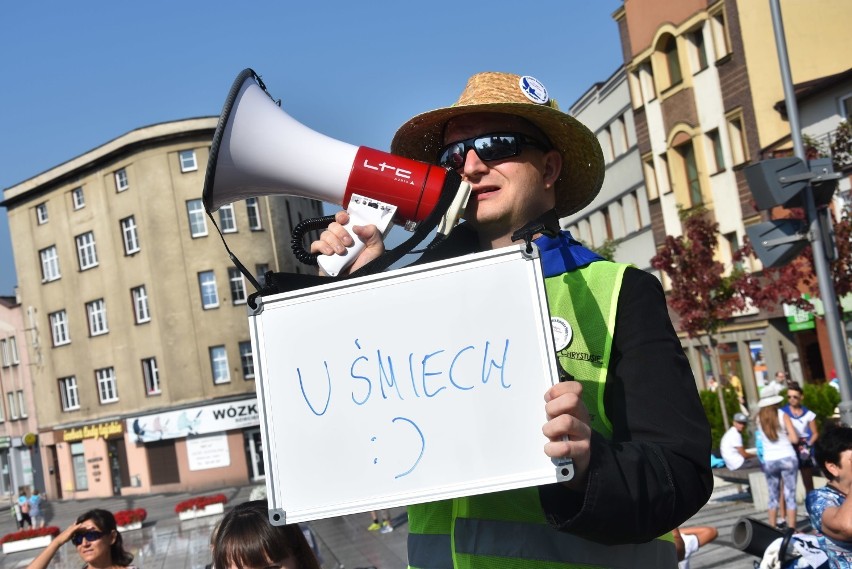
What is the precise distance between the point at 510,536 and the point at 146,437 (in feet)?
149

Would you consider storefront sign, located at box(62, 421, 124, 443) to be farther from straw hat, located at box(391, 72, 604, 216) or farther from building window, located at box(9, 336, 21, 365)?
straw hat, located at box(391, 72, 604, 216)

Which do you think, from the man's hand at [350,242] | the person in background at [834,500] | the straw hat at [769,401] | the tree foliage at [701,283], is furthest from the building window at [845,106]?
the man's hand at [350,242]

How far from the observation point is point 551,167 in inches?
96.3

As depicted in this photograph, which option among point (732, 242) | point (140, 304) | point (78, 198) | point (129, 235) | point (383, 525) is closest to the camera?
point (383, 525)

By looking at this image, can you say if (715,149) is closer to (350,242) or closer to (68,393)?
(350,242)

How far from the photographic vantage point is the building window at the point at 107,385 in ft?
158

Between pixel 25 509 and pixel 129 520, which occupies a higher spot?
pixel 25 509

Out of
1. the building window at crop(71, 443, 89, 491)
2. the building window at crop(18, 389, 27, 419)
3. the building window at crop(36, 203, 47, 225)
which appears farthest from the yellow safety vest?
the building window at crop(18, 389, 27, 419)

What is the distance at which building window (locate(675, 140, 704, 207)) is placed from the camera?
34.1 meters

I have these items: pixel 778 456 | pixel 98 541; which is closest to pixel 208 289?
pixel 778 456

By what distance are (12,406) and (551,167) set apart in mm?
60246

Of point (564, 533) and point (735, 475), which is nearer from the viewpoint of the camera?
point (564, 533)

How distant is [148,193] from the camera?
4597cm

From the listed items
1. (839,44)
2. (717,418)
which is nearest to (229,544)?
(717,418)
